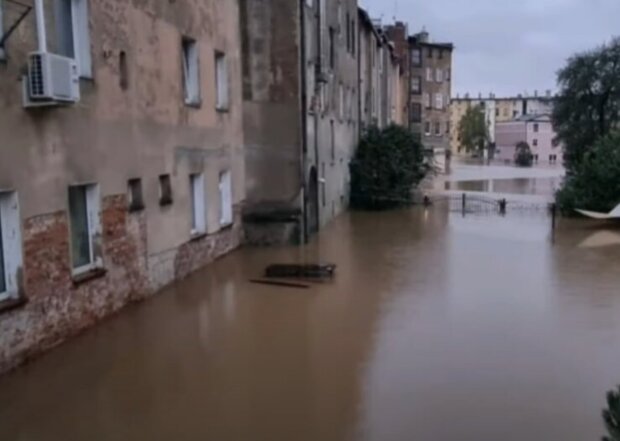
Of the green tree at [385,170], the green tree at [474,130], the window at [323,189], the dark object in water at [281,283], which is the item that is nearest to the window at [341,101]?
the green tree at [385,170]

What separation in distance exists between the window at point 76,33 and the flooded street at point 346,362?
4288 millimetres

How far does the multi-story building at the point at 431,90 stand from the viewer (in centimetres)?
6581

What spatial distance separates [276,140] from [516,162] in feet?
231

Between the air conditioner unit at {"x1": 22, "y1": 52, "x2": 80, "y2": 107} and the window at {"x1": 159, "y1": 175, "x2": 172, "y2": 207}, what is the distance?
15.1 feet

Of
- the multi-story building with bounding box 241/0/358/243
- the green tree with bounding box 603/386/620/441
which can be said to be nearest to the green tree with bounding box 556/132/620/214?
the multi-story building with bounding box 241/0/358/243

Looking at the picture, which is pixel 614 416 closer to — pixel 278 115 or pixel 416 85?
pixel 278 115

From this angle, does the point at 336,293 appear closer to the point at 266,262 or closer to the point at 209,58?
the point at 266,262

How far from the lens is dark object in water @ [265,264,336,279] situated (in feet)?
Answer: 50.5

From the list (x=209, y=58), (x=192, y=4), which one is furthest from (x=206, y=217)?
(x=192, y=4)

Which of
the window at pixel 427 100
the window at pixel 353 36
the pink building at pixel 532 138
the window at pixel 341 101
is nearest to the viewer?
the window at pixel 341 101

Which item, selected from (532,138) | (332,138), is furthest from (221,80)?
(532,138)

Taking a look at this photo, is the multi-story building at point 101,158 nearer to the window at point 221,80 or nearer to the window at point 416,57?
the window at point 221,80

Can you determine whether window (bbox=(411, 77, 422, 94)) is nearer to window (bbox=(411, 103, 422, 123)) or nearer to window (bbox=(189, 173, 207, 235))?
window (bbox=(411, 103, 422, 123))

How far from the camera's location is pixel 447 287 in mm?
14664
